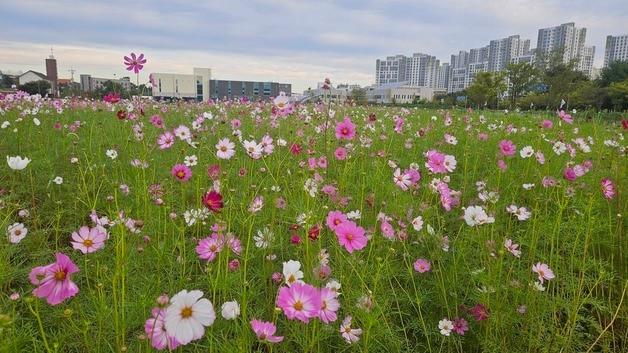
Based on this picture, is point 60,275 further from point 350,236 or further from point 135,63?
point 135,63

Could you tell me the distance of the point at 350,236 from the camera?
Answer: 104 cm

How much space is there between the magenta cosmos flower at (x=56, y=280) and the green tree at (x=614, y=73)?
115 ft

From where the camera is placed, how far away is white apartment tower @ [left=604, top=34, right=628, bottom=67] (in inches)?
2462

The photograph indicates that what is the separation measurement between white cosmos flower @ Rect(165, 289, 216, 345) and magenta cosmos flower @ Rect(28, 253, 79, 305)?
186 millimetres

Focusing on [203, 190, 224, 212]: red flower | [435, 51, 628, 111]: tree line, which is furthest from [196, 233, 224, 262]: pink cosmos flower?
[435, 51, 628, 111]: tree line

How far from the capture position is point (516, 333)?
1.21 metres

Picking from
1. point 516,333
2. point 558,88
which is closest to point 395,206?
point 516,333

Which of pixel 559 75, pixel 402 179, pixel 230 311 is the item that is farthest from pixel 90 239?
pixel 559 75

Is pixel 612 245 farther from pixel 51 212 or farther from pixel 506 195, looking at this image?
pixel 51 212

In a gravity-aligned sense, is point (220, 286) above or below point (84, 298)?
above

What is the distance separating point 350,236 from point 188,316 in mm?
463

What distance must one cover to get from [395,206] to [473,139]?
7.08ft

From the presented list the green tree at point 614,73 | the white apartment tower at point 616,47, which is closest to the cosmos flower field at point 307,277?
the green tree at point 614,73

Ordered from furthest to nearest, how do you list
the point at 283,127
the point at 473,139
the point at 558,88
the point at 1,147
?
the point at 558,88
the point at 283,127
the point at 473,139
the point at 1,147
